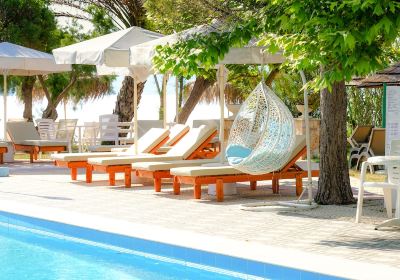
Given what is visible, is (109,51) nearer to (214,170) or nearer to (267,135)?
(214,170)

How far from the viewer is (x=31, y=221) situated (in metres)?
9.77

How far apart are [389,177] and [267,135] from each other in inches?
83.7

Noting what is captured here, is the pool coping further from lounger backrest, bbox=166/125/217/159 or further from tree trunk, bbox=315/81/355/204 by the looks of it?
lounger backrest, bbox=166/125/217/159

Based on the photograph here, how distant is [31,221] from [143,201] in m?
1.89

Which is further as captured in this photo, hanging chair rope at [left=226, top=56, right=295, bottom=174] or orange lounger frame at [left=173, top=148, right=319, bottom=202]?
orange lounger frame at [left=173, top=148, right=319, bottom=202]

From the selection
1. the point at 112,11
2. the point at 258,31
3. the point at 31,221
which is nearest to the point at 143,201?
the point at 31,221

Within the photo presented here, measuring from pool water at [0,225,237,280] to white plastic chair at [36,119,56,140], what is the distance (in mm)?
10963

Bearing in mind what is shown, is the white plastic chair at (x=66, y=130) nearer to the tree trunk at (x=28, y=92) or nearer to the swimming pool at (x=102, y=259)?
the tree trunk at (x=28, y=92)

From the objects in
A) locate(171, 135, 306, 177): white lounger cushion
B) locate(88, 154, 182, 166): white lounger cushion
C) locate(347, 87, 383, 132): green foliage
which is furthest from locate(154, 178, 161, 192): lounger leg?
locate(347, 87, 383, 132): green foliage

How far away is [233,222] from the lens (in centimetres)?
908

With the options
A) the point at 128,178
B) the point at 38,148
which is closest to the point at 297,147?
the point at 128,178

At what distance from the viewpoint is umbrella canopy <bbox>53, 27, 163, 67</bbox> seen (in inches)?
525

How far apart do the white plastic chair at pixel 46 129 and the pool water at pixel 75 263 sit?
11.0 metres

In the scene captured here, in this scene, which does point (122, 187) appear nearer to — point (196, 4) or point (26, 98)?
point (196, 4)
